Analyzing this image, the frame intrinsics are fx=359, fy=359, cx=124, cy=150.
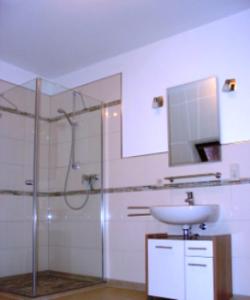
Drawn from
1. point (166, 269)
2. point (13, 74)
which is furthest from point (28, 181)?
point (166, 269)

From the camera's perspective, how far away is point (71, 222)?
12.4ft

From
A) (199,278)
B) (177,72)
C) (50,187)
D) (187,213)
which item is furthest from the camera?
(50,187)

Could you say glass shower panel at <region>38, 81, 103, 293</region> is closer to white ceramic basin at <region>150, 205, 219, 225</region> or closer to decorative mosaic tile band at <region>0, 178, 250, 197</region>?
decorative mosaic tile band at <region>0, 178, 250, 197</region>

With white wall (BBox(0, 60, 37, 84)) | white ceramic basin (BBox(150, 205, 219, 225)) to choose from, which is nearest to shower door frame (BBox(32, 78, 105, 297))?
white wall (BBox(0, 60, 37, 84))

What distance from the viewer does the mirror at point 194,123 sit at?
3168 millimetres

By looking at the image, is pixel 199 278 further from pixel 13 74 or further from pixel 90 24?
pixel 13 74

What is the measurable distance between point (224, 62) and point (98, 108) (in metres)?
1.51

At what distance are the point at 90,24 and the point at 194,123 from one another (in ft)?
4.37

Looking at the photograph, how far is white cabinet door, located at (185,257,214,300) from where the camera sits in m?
2.61

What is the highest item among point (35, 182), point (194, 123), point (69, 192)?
point (194, 123)

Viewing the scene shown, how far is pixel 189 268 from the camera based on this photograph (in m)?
2.74

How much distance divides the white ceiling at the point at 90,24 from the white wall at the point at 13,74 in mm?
91

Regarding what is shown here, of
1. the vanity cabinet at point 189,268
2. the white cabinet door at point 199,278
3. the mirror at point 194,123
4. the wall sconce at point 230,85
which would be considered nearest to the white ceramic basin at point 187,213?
the vanity cabinet at point 189,268

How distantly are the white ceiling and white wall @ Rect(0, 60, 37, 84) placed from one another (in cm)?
9
